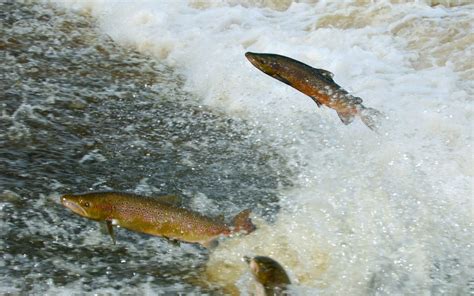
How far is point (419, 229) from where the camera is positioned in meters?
4.66

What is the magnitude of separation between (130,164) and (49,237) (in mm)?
1052

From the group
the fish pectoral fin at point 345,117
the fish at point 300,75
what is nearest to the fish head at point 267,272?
the fish at point 300,75

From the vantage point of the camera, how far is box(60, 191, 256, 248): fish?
384 centimetres

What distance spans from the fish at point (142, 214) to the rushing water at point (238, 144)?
14.0 inches

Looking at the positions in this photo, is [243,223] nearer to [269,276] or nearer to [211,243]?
[211,243]

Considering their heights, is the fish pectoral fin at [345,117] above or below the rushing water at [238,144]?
above

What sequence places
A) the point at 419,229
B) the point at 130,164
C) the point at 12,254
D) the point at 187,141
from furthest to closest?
the point at 187,141 → the point at 130,164 → the point at 419,229 → the point at 12,254

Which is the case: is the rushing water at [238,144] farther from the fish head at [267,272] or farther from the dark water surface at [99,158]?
the fish head at [267,272]

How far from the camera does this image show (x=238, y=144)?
5.75 m

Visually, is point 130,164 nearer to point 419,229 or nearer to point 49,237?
point 49,237

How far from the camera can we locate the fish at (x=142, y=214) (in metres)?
3.84

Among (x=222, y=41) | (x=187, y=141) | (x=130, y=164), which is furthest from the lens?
(x=222, y=41)

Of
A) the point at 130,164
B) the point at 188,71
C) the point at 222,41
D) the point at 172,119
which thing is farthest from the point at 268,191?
the point at 222,41

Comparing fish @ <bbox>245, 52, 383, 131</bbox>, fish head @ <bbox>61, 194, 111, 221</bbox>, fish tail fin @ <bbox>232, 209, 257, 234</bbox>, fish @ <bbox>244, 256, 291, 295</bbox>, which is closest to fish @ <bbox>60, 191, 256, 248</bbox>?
fish head @ <bbox>61, 194, 111, 221</bbox>
